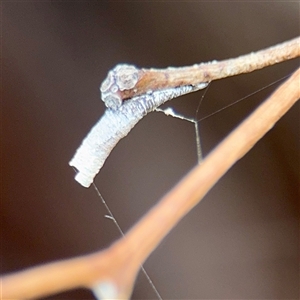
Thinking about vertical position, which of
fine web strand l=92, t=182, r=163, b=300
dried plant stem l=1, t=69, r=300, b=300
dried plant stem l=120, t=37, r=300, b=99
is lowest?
dried plant stem l=1, t=69, r=300, b=300

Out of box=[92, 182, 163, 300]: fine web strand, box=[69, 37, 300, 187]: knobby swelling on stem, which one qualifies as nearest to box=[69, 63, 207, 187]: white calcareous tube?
box=[69, 37, 300, 187]: knobby swelling on stem

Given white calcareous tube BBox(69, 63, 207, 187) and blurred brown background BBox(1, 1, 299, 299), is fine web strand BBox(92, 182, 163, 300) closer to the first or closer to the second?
blurred brown background BBox(1, 1, 299, 299)

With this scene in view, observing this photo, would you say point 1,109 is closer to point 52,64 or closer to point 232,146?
point 52,64

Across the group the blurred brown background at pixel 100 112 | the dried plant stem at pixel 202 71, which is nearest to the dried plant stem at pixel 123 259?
the dried plant stem at pixel 202 71

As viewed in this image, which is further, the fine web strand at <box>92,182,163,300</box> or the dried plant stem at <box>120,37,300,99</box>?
the fine web strand at <box>92,182,163,300</box>

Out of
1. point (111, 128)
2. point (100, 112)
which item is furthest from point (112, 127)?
point (100, 112)

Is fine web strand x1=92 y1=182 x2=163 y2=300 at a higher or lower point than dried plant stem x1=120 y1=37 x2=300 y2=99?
lower

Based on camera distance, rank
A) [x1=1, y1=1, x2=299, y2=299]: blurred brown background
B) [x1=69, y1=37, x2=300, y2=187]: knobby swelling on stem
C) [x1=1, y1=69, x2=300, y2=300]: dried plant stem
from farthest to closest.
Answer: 1. [x1=1, y1=1, x2=299, y2=299]: blurred brown background
2. [x1=69, y1=37, x2=300, y2=187]: knobby swelling on stem
3. [x1=1, y1=69, x2=300, y2=300]: dried plant stem
